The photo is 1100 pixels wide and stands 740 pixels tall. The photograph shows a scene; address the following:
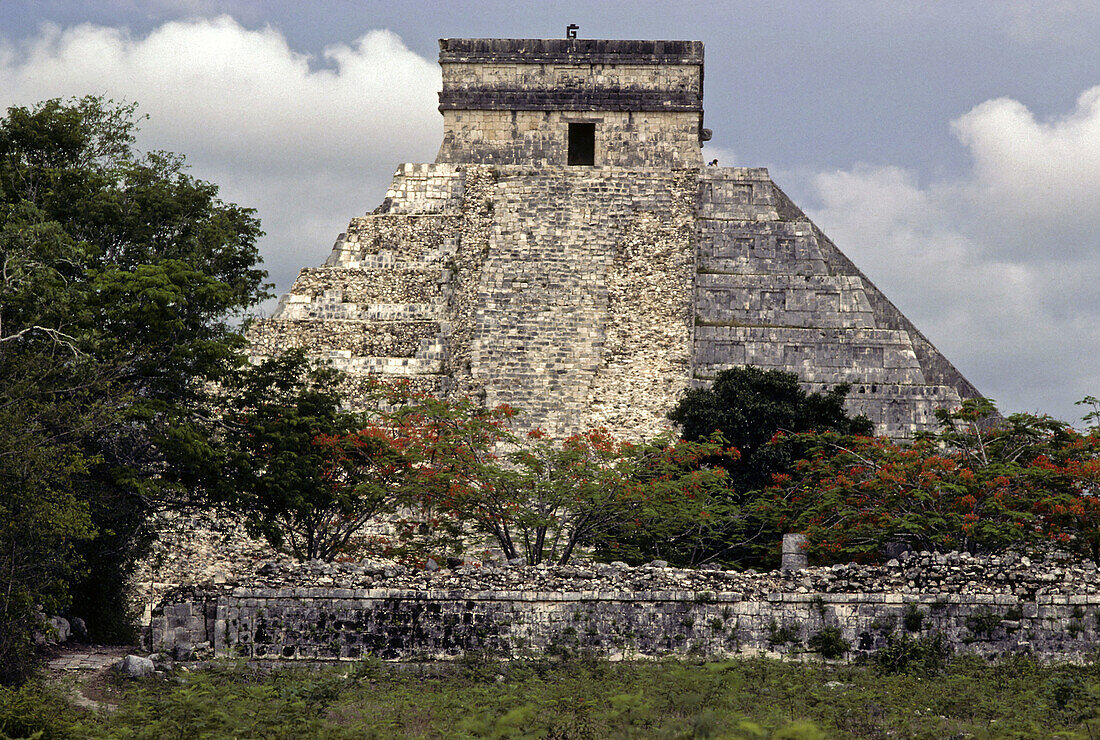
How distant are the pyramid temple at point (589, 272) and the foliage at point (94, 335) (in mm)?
5664

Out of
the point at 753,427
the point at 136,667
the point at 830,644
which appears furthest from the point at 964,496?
the point at 136,667

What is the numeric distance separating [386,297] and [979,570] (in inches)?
678

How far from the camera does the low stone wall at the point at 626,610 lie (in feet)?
50.2

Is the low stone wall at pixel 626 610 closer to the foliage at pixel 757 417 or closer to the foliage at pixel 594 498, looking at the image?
the foliage at pixel 594 498

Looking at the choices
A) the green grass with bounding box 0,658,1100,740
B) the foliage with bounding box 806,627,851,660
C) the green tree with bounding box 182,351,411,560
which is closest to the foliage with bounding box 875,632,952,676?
the green grass with bounding box 0,658,1100,740

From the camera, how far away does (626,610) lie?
1583 cm

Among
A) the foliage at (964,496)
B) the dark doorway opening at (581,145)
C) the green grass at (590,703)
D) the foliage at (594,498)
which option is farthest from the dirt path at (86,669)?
the dark doorway opening at (581,145)

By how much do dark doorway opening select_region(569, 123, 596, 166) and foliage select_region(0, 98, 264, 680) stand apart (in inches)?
458

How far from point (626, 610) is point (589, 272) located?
14.6m

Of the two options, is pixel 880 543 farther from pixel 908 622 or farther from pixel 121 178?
pixel 121 178

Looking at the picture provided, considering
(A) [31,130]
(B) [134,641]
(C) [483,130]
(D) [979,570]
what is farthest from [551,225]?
(D) [979,570]

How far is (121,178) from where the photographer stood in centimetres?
2198

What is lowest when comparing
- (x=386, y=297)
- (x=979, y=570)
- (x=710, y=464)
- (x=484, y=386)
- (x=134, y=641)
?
(x=134, y=641)

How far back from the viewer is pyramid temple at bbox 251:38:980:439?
27281 mm
